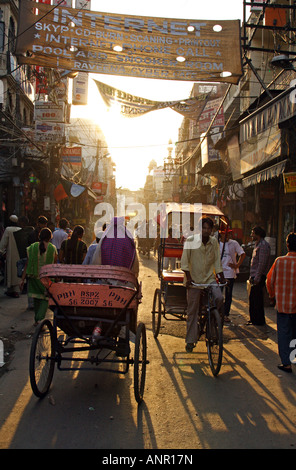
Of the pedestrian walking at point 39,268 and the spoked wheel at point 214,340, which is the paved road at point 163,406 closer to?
the spoked wheel at point 214,340

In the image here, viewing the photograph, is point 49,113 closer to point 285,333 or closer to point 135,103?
point 135,103

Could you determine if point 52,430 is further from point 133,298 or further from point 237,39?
point 237,39

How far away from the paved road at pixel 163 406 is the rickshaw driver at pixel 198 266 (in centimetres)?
64

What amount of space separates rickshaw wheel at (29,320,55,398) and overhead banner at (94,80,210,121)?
8.81m

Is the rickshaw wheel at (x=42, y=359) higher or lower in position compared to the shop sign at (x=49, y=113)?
lower

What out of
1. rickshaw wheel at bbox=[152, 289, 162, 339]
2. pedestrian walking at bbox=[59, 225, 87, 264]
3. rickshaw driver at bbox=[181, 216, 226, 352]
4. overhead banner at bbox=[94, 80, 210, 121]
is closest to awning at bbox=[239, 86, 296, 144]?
overhead banner at bbox=[94, 80, 210, 121]

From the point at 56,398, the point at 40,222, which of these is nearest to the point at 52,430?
the point at 56,398

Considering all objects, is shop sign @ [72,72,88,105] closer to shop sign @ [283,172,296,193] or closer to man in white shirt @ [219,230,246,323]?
shop sign @ [283,172,296,193]

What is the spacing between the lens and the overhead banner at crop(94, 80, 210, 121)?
39.1 ft

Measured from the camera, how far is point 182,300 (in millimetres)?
6926

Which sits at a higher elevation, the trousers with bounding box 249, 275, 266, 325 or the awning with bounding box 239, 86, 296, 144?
the awning with bounding box 239, 86, 296, 144

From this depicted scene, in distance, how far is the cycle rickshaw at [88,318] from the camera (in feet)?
13.9

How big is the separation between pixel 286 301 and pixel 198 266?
50.3 inches

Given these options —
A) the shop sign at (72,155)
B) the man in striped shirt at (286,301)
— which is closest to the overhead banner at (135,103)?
the man in striped shirt at (286,301)
